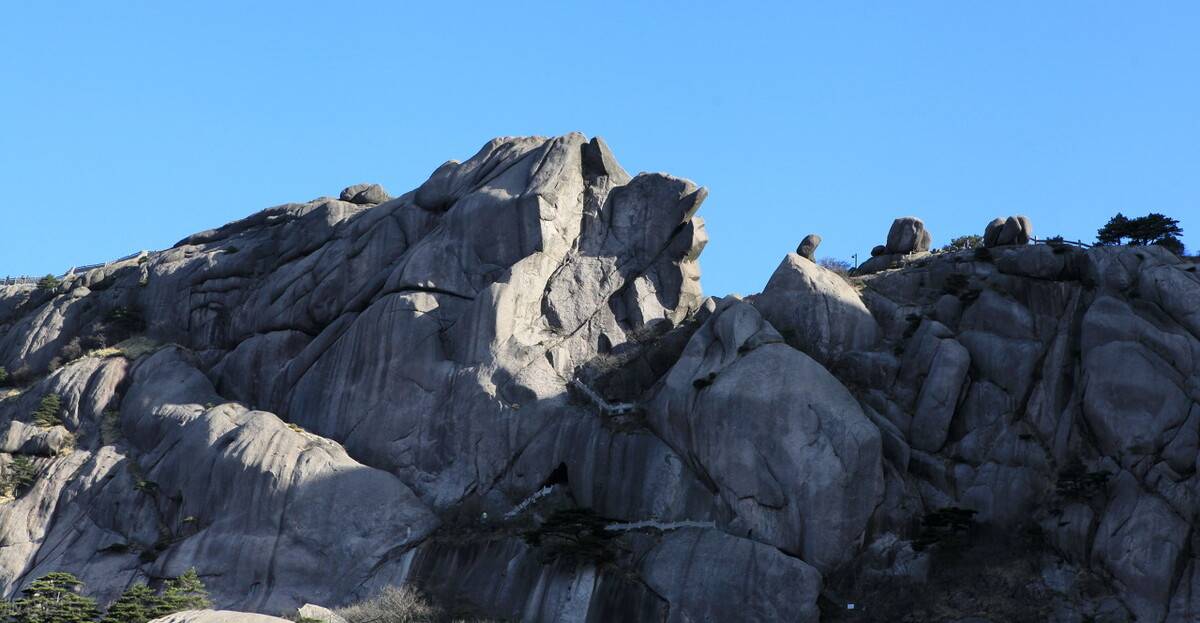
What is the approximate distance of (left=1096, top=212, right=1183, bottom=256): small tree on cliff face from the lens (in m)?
103

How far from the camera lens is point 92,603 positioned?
276 ft

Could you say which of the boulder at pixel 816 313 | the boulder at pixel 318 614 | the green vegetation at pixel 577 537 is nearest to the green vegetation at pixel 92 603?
the boulder at pixel 318 614

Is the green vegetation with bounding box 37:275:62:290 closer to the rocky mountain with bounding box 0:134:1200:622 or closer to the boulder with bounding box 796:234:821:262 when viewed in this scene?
the rocky mountain with bounding box 0:134:1200:622

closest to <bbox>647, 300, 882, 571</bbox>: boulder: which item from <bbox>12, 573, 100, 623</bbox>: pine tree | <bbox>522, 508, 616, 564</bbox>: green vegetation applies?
<bbox>522, 508, 616, 564</bbox>: green vegetation

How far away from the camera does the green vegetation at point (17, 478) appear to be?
96.8 meters

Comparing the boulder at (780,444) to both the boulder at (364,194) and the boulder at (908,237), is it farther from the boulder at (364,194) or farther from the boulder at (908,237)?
the boulder at (364,194)

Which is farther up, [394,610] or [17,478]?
[17,478]

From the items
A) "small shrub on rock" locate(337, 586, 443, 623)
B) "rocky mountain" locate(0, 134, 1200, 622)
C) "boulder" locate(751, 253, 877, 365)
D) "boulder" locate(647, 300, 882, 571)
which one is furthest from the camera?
"boulder" locate(751, 253, 877, 365)

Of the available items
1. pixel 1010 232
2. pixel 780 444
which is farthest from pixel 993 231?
pixel 780 444

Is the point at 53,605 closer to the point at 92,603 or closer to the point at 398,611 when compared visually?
the point at 92,603

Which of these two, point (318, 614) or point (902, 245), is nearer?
point (318, 614)

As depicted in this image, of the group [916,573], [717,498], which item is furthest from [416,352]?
[916,573]

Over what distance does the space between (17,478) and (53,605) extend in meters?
15.9

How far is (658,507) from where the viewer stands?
86438 mm
